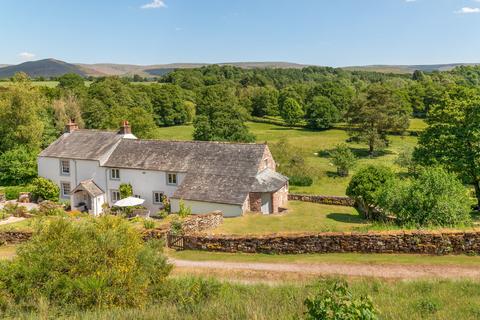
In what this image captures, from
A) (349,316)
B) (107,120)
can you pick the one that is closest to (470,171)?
(349,316)

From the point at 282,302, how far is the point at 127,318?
127 inches

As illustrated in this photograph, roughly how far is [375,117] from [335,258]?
55.7 metres

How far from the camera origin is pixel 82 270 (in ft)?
35.0

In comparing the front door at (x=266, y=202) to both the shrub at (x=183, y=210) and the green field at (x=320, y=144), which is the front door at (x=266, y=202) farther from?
the green field at (x=320, y=144)

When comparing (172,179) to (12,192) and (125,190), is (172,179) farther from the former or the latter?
(12,192)

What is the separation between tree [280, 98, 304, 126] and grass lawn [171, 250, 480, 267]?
3359 inches

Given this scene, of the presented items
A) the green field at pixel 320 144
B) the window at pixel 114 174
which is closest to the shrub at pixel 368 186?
the green field at pixel 320 144

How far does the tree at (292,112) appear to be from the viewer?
337 feet

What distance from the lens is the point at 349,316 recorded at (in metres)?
6.29

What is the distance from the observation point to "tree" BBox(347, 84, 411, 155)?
6850 cm

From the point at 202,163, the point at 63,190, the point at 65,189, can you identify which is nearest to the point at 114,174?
the point at 65,189

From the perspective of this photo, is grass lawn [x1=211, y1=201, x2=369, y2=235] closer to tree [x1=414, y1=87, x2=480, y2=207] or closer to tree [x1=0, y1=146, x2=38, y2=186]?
tree [x1=414, y1=87, x2=480, y2=207]

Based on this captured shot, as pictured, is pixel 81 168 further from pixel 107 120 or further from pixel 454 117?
pixel 454 117

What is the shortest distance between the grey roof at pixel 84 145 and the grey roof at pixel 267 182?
1420cm
